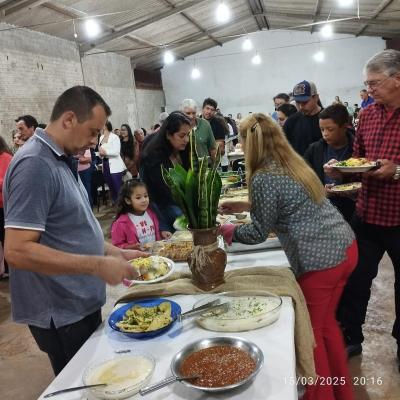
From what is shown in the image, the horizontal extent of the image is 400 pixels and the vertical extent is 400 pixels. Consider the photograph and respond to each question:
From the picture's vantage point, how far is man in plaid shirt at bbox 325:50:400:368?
2.09m

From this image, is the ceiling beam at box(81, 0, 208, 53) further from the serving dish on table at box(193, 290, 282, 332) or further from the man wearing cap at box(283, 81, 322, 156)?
the serving dish on table at box(193, 290, 282, 332)

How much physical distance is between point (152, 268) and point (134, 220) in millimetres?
968

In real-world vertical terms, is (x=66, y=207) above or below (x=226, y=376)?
above

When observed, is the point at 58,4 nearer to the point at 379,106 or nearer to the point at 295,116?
the point at 295,116

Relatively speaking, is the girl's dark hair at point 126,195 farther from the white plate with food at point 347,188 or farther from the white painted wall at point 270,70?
the white painted wall at point 270,70

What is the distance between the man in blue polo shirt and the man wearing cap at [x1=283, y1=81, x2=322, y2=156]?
235 cm

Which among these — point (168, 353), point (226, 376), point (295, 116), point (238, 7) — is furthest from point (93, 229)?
point (238, 7)

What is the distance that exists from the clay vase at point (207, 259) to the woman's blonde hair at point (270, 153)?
0.32 m

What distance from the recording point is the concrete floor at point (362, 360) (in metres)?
2.33

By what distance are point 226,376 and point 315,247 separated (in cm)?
84

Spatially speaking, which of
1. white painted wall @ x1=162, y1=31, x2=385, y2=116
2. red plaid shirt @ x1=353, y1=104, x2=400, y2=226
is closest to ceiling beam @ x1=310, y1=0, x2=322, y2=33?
white painted wall @ x1=162, y1=31, x2=385, y2=116

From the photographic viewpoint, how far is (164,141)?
9.21 ft

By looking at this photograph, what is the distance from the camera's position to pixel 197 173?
1638 millimetres

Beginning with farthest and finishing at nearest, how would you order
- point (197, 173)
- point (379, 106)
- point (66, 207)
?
point (379, 106) < point (197, 173) < point (66, 207)
